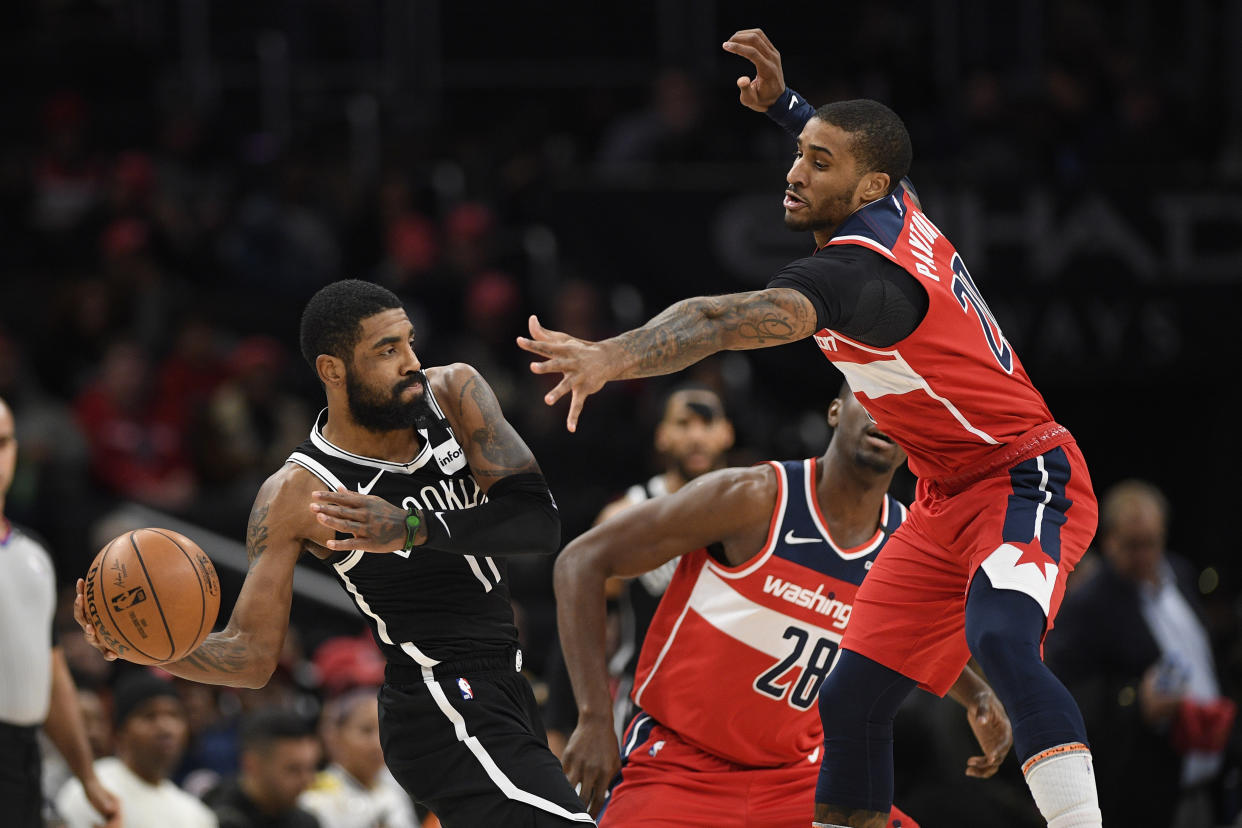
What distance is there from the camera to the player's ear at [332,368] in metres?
5.17

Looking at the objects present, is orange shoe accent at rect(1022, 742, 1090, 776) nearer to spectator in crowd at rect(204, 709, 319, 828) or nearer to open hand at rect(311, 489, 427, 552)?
open hand at rect(311, 489, 427, 552)

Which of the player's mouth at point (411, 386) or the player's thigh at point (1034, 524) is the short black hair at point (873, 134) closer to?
the player's thigh at point (1034, 524)

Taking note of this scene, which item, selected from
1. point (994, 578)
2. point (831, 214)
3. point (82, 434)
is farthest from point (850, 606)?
point (82, 434)

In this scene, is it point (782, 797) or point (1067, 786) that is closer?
point (1067, 786)

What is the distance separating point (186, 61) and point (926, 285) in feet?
41.8

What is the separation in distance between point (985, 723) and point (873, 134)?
2.10 metres

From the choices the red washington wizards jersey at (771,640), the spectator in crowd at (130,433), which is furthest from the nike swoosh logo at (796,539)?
the spectator in crowd at (130,433)

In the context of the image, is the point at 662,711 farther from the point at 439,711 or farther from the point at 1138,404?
the point at 1138,404

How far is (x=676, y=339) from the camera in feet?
13.9

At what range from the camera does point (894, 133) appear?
5.02 m

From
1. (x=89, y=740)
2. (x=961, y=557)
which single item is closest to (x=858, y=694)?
(x=961, y=557)

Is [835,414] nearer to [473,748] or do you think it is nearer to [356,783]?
[473,748]

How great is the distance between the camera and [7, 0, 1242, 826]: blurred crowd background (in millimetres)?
11492

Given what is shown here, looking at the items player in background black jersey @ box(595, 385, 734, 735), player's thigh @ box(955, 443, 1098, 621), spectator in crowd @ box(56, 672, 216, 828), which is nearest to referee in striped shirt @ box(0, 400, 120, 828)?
spectator in crowd @ box(56, 672, 216, 828)
